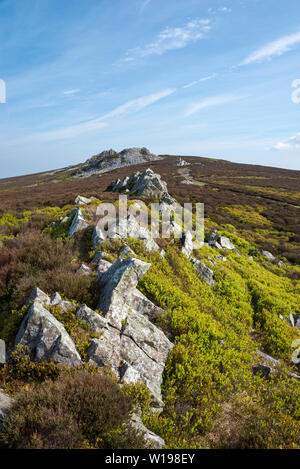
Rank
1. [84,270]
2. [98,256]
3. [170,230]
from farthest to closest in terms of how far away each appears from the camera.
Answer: [170,230], [98,256], [84,270]

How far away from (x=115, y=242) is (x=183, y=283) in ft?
11.0

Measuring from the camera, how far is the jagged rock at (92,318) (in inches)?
231

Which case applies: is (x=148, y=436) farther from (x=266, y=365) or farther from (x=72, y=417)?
(x=266, y=365)

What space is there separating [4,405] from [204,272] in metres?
9.25

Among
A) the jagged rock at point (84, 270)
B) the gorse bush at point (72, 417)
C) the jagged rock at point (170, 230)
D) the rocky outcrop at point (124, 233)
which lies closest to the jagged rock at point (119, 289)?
the jagged rock at point (84, 270)

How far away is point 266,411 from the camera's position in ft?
18.8

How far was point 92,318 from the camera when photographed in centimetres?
598

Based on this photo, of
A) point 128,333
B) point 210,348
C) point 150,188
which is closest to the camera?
point 128,333

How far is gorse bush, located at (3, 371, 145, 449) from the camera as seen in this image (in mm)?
3578

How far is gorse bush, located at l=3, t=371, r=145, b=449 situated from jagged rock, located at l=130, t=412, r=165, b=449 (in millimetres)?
223

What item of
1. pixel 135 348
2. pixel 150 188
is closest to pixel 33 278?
pixel 135 348

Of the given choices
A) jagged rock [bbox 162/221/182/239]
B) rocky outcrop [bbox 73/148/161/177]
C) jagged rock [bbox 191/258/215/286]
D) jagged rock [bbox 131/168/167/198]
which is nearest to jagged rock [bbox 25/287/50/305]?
jagged rock [bbox 191/258/215/286]
